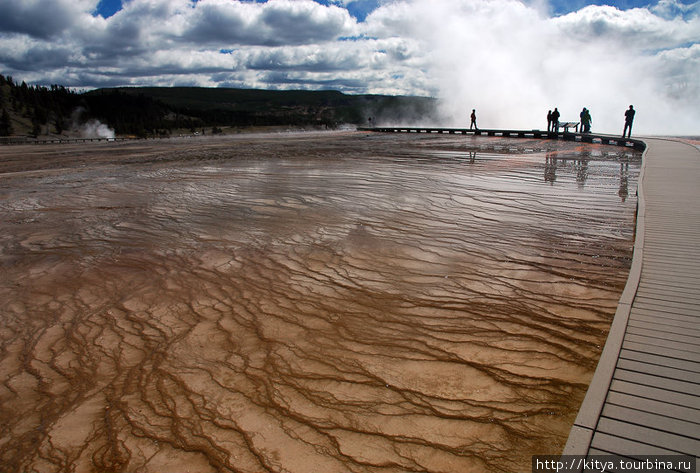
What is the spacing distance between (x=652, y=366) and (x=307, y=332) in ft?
8.45

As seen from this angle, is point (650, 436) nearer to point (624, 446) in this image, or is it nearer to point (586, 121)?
point (624, 446)

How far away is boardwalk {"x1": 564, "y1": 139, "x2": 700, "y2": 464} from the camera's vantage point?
2309 mm

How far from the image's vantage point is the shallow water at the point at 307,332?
2789 millimetres

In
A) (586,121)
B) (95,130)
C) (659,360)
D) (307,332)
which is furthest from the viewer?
(95,130)

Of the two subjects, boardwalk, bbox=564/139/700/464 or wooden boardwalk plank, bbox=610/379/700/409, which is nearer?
boardwalk, bbox=564/139/700/464

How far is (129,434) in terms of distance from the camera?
288 centimetres

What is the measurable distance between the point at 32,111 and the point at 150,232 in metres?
56.0

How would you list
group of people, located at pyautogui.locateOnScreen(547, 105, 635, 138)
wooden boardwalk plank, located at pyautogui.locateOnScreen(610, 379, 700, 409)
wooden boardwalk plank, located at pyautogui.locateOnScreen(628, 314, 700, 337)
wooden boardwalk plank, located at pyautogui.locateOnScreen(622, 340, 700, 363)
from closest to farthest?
wooden boardwalk plank, located at pyautogui.locateOnScreen(610, 379, 700, 409)
wooden boardwalk plank, located at pyautogui.locateOnScreen(622, 340, 700, 363)
wooden boardwalk plank, located at pyautogui.locateOnScreen(628, 314, 700, 337)
group of people, located at pyautogui.locateOnScreen(547, 105, 635, 138)

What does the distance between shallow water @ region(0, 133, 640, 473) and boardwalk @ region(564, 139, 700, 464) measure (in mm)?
355

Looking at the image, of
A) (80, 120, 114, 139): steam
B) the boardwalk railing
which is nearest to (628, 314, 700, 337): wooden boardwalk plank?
the boardwalk railing

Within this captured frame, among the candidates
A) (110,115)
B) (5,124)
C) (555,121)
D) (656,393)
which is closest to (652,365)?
(656,393)

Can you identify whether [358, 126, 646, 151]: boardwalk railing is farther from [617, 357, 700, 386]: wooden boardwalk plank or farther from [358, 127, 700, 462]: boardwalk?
[617, 357, 700, 386]: wooden boardwalk plank

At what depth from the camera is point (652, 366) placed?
2869 mm

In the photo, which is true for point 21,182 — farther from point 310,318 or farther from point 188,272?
point 310,318
